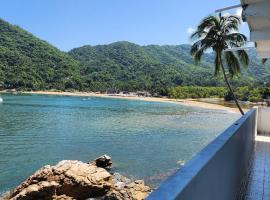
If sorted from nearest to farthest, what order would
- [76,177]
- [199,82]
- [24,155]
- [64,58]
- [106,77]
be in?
[76,177] → [24,155] → [199,82] → [106,77] → [64,58]

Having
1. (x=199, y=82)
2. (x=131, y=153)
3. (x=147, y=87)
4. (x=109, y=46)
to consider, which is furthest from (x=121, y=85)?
(x=131, y=153)

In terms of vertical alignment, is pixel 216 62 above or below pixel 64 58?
below

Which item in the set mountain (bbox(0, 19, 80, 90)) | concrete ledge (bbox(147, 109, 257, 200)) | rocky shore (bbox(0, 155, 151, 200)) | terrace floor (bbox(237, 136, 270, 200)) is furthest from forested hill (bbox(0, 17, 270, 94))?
concrete ledge (bbox(147, 109, 257, 200))

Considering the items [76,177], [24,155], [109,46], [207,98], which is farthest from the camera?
[109,46]

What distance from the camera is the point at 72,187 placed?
12.1m

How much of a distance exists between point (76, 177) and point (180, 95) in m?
85.0

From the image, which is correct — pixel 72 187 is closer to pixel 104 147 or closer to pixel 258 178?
pixel 258 178

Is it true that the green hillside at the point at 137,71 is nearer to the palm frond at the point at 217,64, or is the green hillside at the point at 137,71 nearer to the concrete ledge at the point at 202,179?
the palm frond at the point at 217,64

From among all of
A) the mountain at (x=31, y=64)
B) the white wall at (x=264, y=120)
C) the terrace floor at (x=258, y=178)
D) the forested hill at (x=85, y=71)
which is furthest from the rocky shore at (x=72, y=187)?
the mountain at (x=31, y=64)

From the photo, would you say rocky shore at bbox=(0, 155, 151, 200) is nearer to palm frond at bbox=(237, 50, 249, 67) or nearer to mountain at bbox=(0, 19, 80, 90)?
palm frond at bbox=(237, 50, 249, 67)

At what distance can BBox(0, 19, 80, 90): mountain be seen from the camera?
116 meters

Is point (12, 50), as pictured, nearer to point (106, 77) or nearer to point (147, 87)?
point (106, 77)

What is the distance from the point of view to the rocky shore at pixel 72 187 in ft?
37.8

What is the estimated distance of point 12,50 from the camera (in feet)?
426
